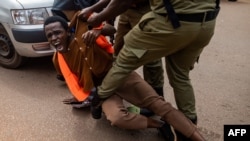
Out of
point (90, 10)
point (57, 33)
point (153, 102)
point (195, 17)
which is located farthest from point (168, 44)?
point (57, 33)

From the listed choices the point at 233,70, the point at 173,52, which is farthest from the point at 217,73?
the point at 173,52

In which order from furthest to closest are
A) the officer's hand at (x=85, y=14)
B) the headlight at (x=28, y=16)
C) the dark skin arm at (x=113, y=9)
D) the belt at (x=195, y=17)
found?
the headlight at (x=28, y=16) → the officer's hand at (x=85, y=14) → the dark skin arm at (x=113, y=9) → the belt at (x=195, y=17)

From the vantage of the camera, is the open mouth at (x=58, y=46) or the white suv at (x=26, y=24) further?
the white suv at (x=26, y=24)

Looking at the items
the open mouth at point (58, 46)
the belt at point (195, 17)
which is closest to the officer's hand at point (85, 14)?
the open mouth at point (58, 46)

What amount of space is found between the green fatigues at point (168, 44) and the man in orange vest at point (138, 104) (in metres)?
0.15

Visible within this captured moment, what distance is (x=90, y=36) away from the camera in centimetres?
251

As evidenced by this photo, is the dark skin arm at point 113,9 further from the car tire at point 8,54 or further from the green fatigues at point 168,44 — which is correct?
the car tire at point 8,54

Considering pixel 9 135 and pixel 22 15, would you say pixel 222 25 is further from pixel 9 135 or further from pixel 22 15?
pixel 9 135

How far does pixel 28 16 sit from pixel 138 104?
180 centimetres

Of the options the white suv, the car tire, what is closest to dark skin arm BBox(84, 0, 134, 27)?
the white suv

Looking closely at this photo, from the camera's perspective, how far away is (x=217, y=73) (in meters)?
4.31

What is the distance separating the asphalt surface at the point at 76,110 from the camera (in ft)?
9.44

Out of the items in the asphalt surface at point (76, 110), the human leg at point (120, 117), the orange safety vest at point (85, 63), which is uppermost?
the orange safety vest at point (85, 63)

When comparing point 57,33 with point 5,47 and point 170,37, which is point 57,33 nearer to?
point 170,37
